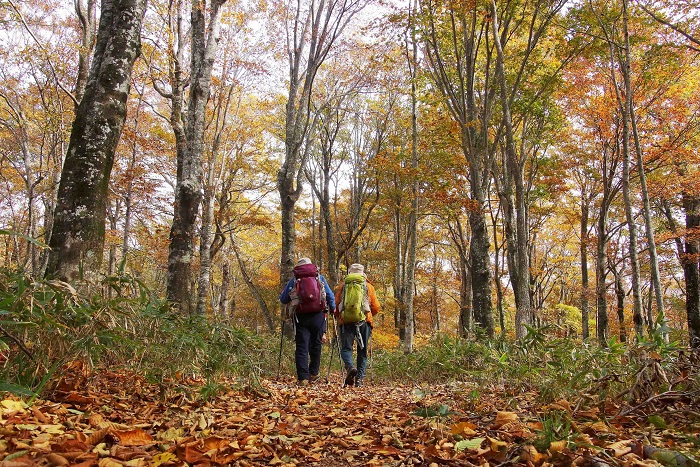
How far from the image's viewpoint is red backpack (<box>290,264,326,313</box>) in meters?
5.54

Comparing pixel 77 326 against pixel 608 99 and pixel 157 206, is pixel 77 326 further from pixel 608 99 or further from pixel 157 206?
pixel 157 206

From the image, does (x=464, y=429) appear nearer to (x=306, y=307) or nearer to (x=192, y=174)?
(x=306, y=307)

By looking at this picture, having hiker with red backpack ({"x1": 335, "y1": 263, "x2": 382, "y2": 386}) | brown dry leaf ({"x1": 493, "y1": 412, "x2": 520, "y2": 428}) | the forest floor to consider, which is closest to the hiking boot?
hiker with red backpack ({"x1": 335, "y1": 263, "x2": 382, "y2": 386})

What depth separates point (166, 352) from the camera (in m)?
3.10

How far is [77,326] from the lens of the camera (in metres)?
2.60

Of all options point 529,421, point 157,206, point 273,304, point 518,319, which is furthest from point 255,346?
point 273,304

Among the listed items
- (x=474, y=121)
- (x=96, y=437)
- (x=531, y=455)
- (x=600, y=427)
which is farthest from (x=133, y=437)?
(x=474, y=121)

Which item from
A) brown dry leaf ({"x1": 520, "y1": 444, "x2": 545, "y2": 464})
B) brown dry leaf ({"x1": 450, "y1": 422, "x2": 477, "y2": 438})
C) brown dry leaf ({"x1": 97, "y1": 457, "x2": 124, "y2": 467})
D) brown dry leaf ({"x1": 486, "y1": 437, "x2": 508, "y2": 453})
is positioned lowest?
brown dry leaf ({"x1": 450, "y1": 422, "x2": 477, "y2": 438})

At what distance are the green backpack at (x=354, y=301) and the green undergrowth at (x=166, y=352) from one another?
1855 mm

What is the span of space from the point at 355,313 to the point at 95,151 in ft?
12.9

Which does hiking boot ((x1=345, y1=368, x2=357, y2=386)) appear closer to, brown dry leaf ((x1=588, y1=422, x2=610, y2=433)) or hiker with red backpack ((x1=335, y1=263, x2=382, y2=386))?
hiker with red backpack ((x1=335, y1=263, x2=382, y2=386))

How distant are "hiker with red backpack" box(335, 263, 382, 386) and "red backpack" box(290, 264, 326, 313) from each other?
485mm

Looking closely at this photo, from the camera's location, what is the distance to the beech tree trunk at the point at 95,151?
3.61 meters

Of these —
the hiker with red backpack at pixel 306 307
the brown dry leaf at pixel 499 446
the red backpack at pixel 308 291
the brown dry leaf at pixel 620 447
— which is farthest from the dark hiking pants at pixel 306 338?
the brown dry leaf at pixel 620 447
